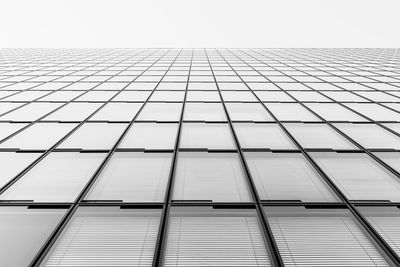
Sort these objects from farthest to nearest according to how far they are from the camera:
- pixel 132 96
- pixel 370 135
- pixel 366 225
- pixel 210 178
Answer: pixel 132 96 < pixel 370 135 < pixel 210 178 < pixel 366 225

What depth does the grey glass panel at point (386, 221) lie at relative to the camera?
5.41 m

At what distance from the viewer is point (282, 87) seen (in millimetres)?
17953

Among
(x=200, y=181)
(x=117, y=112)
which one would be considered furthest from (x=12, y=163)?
(x=200, y=181)

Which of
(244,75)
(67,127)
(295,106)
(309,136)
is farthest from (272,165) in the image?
(244,75)

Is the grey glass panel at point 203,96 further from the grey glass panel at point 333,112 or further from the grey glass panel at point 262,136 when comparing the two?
the grey glass panel at point 333,112

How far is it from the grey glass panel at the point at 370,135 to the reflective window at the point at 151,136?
6396mm

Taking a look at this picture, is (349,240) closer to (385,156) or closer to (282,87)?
(385,156)

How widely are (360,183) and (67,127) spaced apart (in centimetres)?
1011

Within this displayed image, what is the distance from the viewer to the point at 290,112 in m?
13.1

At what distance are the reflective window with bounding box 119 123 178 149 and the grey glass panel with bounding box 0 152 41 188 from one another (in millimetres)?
2666

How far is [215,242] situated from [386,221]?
3.55m

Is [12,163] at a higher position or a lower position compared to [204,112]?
lower

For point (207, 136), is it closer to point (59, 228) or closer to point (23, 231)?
point (59, 228)

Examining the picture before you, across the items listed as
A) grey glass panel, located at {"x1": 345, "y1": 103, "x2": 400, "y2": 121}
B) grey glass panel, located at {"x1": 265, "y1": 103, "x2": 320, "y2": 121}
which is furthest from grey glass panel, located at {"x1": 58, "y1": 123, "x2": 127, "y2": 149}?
grey glass panel, located at {"x1": 345, "y1": 103, "x2": 400, "y2": 121}
